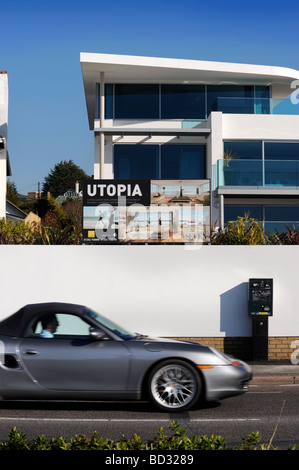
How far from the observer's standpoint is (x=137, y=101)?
28625 millimetres

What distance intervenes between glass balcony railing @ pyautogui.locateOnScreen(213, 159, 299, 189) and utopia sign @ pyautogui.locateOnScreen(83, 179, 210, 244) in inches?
329

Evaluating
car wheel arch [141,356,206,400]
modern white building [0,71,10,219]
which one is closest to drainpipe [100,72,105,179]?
modern white building [0,71,10,219]

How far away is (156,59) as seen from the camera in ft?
90.3

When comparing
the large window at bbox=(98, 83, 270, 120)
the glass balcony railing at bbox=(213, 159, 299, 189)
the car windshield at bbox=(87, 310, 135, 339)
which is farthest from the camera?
the large window at bbox=(98, 83, 270, 120)

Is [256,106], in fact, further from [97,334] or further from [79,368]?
[79,368]

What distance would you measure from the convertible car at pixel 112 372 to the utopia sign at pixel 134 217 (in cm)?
763

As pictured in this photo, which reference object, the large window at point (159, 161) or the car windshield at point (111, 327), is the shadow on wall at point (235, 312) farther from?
the large window at point (159, 161)

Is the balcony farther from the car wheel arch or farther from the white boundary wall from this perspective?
the car wheel arch

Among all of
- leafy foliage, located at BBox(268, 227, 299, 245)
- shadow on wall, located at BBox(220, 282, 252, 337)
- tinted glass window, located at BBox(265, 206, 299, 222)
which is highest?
tinted glass window, located at BBox(265, 206, 299, 222)

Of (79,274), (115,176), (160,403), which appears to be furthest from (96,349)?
(115,176)

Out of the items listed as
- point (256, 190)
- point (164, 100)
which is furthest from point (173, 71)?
point (256, 190)

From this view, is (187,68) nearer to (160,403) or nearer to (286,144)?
(286,144)

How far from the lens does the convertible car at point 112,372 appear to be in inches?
334

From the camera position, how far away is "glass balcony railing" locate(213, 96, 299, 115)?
2802 centimetres
